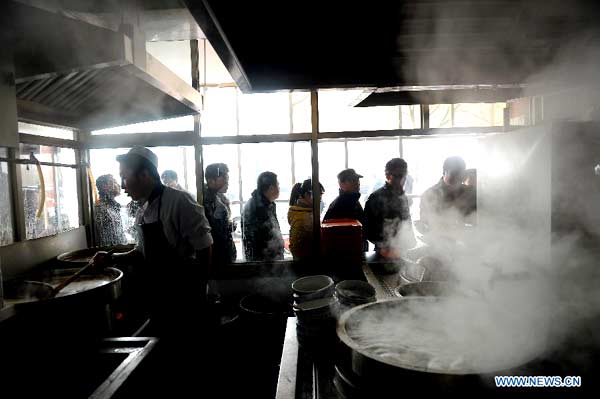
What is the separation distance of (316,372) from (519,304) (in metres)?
1.01

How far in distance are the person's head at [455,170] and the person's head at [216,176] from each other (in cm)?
269

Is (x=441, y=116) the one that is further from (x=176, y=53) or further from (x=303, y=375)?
(x=303, y=375)

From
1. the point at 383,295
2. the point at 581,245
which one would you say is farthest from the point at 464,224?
the point at 581,245

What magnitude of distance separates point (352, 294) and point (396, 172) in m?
2.31

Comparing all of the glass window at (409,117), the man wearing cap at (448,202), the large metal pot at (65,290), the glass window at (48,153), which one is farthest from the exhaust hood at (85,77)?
the glass window at (409,117)

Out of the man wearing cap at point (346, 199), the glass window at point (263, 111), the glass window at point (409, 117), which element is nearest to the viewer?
the man wearing cap at point (346, 199)

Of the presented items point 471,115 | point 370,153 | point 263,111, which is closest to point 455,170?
point 370,153

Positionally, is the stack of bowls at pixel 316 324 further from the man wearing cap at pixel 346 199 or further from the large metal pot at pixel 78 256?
the man wearing cap at pixel 346 199

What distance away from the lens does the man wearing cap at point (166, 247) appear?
2.94 m

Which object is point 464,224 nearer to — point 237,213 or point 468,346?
point 468,346

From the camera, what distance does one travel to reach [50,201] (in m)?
3.90

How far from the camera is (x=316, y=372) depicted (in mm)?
1585

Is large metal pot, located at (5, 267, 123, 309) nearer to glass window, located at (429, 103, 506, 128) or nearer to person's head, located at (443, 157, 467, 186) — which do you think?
person's head, located at (443, 157, 467, 186)

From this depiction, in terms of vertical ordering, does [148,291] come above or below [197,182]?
below
